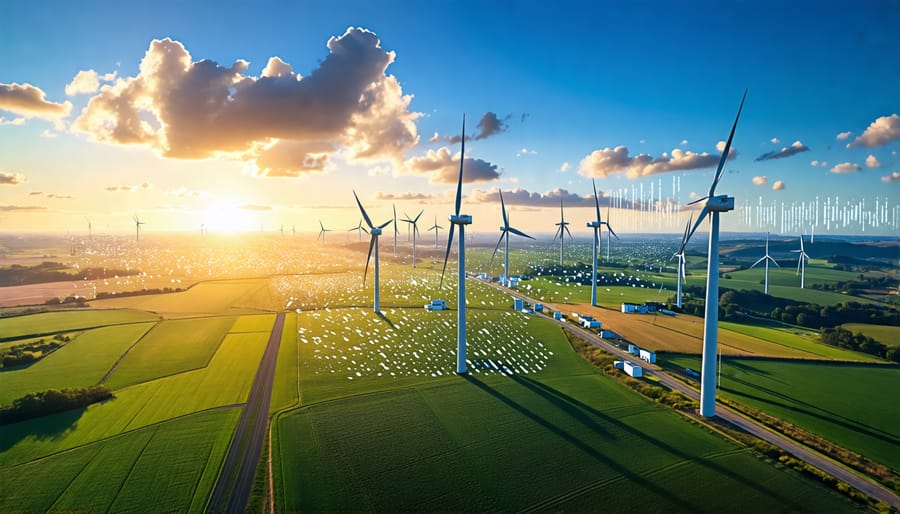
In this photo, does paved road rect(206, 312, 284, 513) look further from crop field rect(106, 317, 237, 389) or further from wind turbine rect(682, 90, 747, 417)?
wind turbine rect(682, 90, 747, 417)

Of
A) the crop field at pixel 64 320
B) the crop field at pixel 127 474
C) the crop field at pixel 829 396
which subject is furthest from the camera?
the crop field at pixel 64 320

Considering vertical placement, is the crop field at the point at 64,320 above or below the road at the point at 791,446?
above

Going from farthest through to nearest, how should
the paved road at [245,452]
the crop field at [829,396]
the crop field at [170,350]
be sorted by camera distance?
1. the crop field at [170,350]
2. the crop field at [829,396]
3. the paved road at [245,452]

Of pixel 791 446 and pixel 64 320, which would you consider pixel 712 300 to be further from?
pixel 64 320

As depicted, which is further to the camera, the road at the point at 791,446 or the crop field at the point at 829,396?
the crop field at the point at 829,396

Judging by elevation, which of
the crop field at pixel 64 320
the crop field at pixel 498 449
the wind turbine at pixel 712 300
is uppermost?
the wind turbine at pixel 712 300

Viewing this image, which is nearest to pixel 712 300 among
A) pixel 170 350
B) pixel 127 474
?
pixel 127 474

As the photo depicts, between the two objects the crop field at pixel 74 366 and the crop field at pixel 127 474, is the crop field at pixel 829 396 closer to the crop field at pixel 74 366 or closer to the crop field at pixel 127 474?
the crop field at pixel 127 474

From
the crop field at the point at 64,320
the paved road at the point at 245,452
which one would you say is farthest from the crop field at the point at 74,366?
the paved road at the point at 245,452
